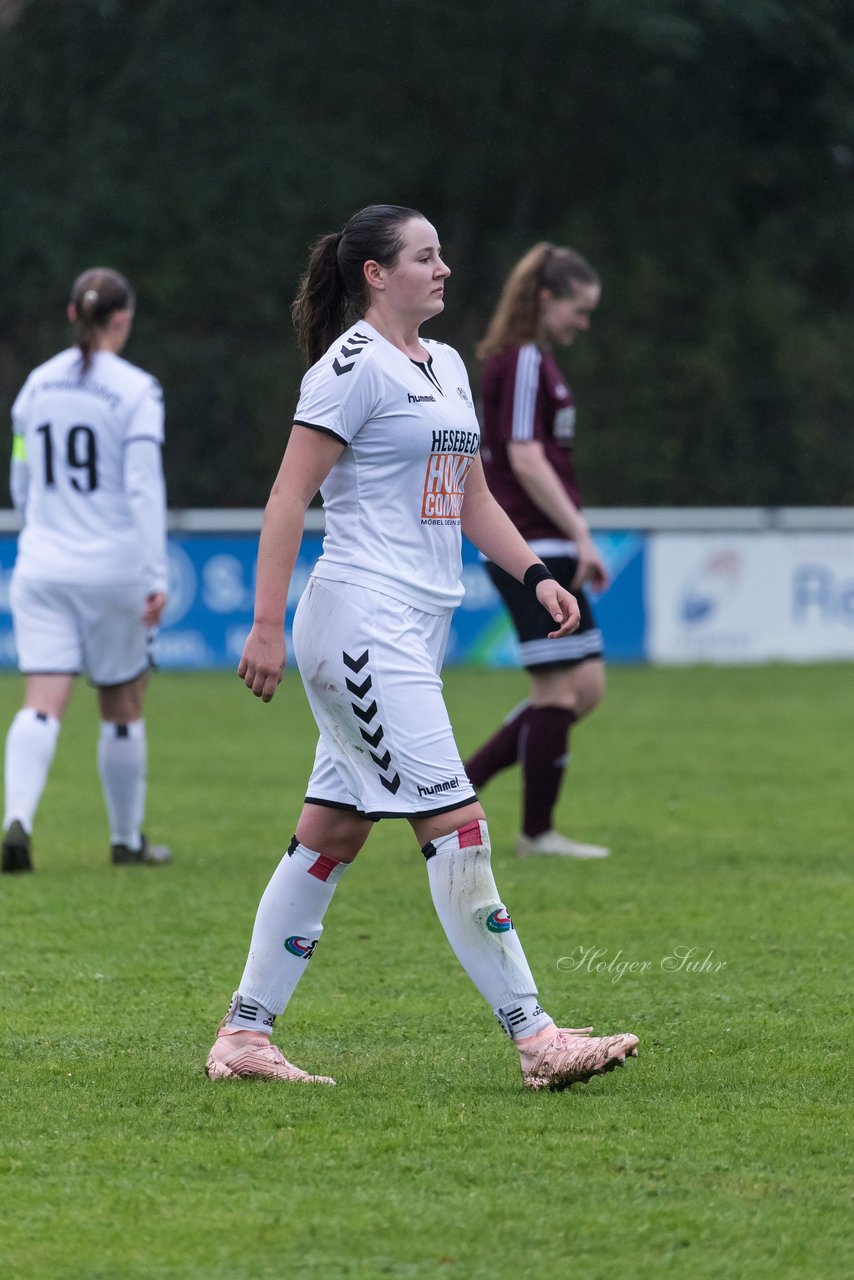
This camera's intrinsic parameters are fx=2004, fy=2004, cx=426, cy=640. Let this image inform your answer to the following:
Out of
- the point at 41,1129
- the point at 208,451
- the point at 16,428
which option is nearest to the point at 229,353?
the point at 208,451

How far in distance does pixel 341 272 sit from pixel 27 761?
11.0 ft

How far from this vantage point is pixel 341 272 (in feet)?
14.1

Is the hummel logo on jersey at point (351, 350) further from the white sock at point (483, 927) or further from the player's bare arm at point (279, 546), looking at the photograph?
the white sock at point (483, 927)

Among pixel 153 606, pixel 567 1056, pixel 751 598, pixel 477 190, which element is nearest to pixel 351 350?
pixel 567 1056

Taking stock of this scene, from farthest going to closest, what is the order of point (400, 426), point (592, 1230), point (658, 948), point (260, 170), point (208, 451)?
point (260, 170)
point (208, 451)
point (658, 948)
point (400, 426)
point (592, 1230)

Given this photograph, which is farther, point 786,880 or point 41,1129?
point 786,880

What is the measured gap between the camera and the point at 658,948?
18.9 ft

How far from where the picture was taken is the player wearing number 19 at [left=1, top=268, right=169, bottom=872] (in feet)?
23.6

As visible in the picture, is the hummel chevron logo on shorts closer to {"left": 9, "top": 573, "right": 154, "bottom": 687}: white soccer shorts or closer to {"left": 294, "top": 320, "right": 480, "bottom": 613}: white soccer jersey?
{"left": 294, "top": 320, "right": 480, "bottom": 613}: white soccer jersey

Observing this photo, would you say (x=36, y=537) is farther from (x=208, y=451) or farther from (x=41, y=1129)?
(x=208, y=451)

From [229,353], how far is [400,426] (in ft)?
71.3

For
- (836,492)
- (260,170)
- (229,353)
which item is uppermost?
(260,170)

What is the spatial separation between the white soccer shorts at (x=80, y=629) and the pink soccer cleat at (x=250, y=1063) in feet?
10.5
